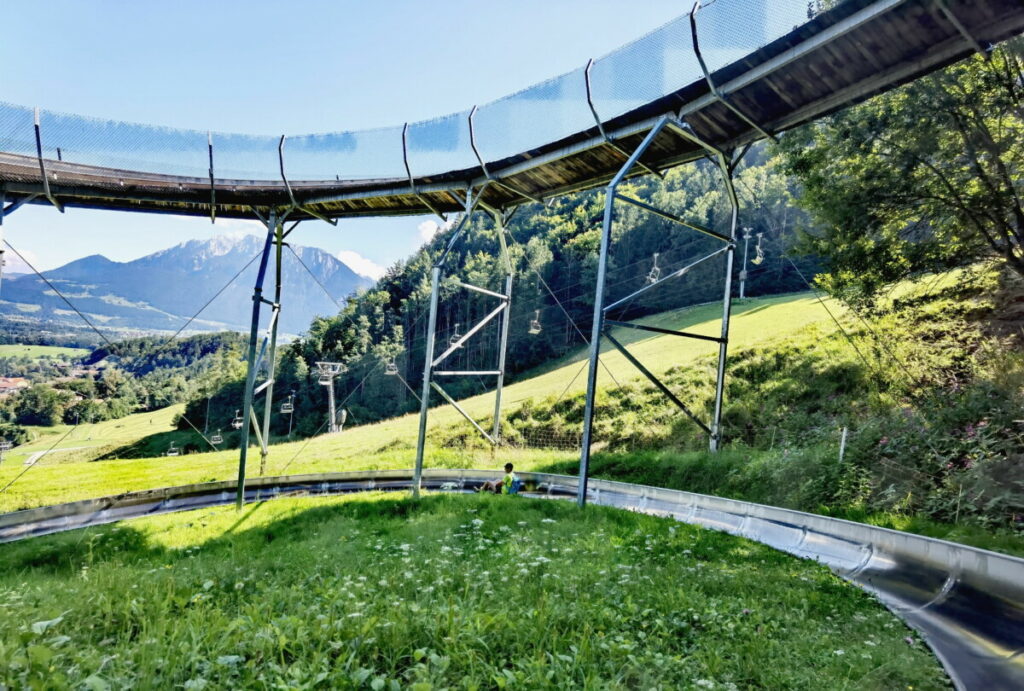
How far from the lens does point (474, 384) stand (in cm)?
5150

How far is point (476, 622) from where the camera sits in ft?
10.5

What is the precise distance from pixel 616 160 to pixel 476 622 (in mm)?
9144

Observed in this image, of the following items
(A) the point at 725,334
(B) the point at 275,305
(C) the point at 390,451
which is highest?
(B) the point at 275,305

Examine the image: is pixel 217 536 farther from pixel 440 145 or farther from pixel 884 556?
pixel 884 556

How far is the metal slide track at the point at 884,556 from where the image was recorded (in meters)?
4.31

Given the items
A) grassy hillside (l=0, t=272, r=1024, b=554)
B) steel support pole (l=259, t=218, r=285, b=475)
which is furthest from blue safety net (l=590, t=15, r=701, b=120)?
steel support pole (l=259, t=218, r=285, b=475)

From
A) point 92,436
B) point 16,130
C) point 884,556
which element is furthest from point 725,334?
point 92,436

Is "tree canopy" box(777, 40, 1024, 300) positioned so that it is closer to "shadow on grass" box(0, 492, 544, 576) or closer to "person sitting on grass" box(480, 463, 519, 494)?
"person sitting on grass" box(480, 463, 519, 494)

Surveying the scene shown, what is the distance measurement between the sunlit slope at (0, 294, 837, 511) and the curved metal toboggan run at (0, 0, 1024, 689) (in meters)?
2.02

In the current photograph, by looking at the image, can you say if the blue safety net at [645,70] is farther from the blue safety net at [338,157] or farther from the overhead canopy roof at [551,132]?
the blue safety net at [338,157]

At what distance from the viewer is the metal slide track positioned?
431 cm

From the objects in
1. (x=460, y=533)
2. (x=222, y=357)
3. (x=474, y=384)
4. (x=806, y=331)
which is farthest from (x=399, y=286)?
(x=460, y=533)

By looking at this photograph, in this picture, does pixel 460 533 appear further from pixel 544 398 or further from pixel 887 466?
pixel 544 398

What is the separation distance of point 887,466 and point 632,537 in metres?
4.65
